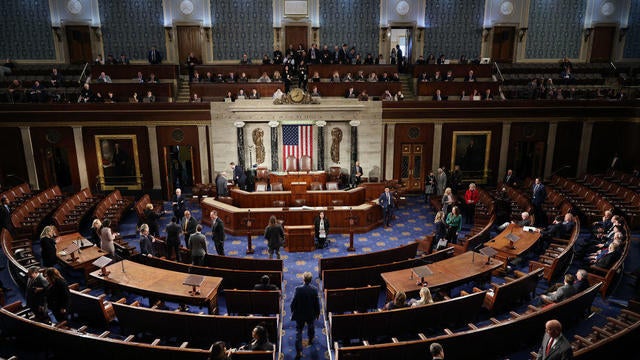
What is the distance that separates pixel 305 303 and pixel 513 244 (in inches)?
201

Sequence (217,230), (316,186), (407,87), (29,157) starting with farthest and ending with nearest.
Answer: (407,87)
(29,157)
(316,186)
(217,230)

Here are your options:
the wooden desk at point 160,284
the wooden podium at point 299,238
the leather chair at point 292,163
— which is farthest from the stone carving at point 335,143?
the wooden desk at point 160,284

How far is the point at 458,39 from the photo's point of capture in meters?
20.1

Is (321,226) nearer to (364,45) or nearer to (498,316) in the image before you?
(498,316)

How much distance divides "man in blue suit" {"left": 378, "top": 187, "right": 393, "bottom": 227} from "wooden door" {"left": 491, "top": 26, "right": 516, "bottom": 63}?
458 inches

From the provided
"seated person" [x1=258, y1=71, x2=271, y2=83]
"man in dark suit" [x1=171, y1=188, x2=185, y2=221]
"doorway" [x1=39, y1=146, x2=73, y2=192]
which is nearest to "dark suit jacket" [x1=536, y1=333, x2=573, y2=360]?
"man in dark suit" [x1=171, y1=188, x2=185, y2=221]

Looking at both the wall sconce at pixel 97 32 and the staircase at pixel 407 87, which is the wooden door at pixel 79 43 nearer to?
the wall sconce at pixel 97 32

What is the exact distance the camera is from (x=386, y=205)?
41.1 feet

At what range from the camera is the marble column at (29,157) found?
15.5 meters

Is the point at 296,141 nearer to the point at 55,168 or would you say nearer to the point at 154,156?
the point at 154,156

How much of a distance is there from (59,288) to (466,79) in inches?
650

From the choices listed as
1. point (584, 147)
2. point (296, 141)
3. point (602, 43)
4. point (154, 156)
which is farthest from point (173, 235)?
point (602, 43)

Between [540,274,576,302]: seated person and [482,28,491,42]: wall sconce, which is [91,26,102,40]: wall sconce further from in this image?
[540,274,576,302]: seated person

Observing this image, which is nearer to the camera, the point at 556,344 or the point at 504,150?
the point at 556,344
